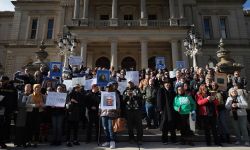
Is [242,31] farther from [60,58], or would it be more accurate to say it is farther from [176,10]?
[60,58]

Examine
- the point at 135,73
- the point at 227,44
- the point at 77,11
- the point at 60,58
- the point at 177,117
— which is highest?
the point at 77,11

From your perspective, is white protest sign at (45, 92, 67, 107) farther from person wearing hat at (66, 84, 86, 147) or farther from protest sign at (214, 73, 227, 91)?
protest sign at (214, 73, 227, 91)

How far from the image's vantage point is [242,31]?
32.8 meters

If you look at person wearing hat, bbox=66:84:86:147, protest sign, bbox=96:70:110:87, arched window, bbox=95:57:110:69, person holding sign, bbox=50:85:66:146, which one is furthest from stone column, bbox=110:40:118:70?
person holding sign, bbox=50:85:66:146

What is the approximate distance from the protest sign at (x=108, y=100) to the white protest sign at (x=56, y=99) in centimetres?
122

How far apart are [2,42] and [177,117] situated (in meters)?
35.0

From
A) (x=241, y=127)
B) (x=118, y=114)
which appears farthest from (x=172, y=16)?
(x=118, y=114)

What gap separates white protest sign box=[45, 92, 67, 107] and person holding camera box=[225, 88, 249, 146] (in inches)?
207

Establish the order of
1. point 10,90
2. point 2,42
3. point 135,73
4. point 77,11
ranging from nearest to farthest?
point 10,90 → point 135,73 → point 77,11 → point 2,42

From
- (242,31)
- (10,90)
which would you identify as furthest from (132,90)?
(242,31)

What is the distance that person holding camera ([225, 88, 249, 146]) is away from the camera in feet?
27.6

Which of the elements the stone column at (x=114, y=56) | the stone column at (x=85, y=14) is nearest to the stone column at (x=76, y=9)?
the stone column at (x=85, y=14)

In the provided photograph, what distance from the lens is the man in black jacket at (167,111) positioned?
8.28 metres

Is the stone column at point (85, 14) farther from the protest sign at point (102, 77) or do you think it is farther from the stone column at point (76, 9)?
the protest sign at point (102, 77)
